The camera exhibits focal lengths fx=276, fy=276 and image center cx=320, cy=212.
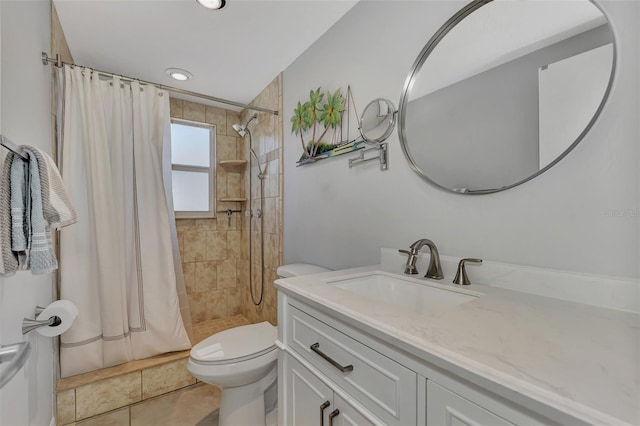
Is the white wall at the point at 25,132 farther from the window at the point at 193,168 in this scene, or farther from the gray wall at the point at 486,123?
the gray wall at the point at 486,123

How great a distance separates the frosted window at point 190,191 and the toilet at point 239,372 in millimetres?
1620

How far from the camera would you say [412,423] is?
56cm

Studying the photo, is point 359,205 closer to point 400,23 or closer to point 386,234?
point 386,234

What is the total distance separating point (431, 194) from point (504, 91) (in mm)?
431

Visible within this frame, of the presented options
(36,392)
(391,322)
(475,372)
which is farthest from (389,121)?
(36,392)

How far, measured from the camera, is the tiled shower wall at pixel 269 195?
224cm

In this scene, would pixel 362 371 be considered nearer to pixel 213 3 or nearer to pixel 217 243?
pixel 213 3

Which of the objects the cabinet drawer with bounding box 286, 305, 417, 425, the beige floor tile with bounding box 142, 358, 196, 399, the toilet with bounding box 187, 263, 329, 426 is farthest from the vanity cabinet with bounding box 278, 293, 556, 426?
the beige floor tile with bounding box 142, 358, 196, 399

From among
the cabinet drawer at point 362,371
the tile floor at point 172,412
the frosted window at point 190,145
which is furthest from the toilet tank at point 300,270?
the frosted window at point 190,145

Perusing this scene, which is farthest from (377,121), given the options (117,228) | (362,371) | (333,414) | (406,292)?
(117,228)

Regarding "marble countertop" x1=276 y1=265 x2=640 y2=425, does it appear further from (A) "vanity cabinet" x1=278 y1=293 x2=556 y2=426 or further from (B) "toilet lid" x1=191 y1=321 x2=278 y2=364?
(B) "toilet lid" x1=191 y1=321 x2=278 y2=364

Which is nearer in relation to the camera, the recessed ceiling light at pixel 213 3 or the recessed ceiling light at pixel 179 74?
the recessed ceiling light at pixel 213 3

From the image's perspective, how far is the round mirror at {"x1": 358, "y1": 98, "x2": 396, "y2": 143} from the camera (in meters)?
1.29

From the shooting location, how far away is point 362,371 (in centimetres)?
68
